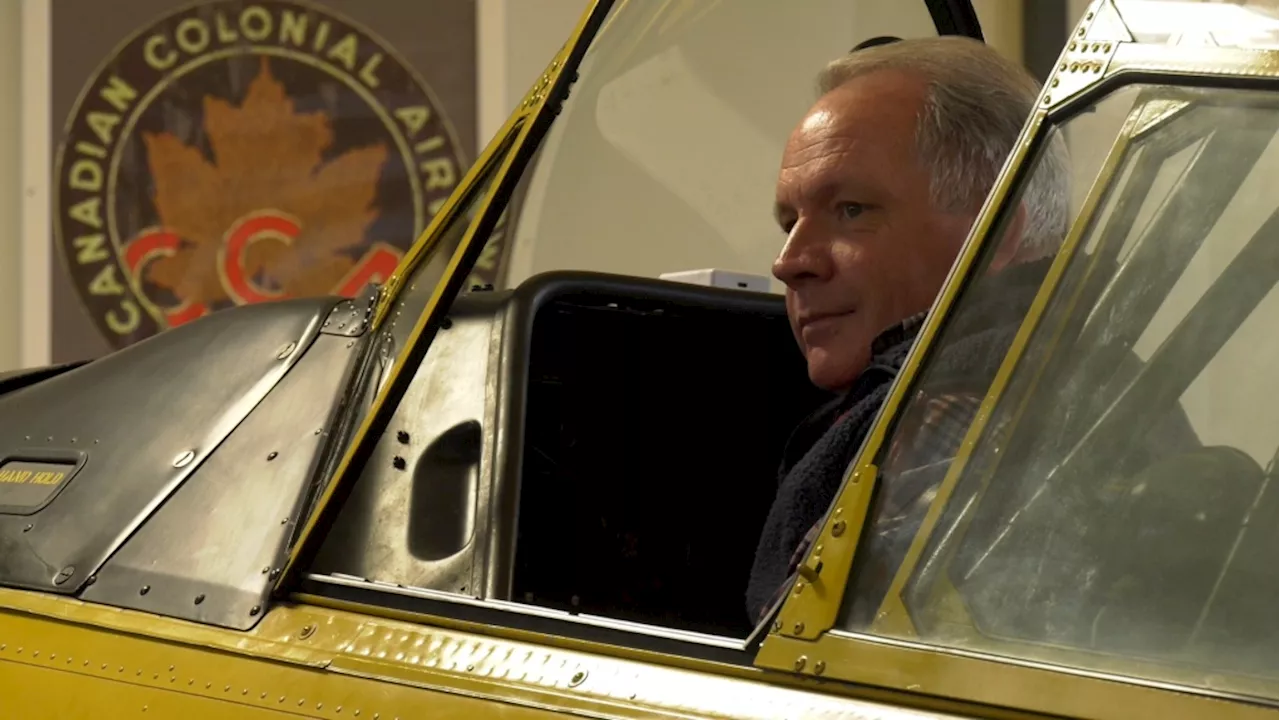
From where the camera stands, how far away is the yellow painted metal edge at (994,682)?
770mm

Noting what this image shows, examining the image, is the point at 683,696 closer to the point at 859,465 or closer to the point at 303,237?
the point at 859,465

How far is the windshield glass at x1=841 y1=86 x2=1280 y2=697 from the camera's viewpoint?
827 millimetres

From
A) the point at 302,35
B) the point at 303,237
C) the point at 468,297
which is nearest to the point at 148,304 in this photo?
the point at 303,237

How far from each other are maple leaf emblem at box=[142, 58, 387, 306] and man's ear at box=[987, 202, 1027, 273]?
2.63m

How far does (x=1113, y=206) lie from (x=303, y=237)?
9.00ft

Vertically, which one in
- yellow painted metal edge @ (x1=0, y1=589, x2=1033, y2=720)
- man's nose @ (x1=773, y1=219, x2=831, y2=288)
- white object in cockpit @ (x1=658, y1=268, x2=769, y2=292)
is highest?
man's nose @ (x1=773, y1=219, x2=831, y2=288)

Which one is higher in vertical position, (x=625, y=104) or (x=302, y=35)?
(x=302, y=35)

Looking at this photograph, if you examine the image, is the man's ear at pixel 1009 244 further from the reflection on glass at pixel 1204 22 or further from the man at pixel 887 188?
the man at pixel 887 188

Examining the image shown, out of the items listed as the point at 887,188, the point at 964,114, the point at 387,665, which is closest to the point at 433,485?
the point at 387,665

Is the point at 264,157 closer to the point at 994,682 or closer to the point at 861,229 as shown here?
the point at 861,229

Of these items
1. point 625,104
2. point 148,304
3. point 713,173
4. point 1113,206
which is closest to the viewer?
point 1113,206

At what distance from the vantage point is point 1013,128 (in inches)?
58.9

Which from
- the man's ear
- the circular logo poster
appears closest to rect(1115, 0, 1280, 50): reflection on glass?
the man's ear

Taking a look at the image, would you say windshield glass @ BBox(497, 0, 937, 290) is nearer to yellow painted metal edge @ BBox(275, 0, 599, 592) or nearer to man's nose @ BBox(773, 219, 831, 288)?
yellow painted metal edge @ BBox(275, 0, 599, 592)
